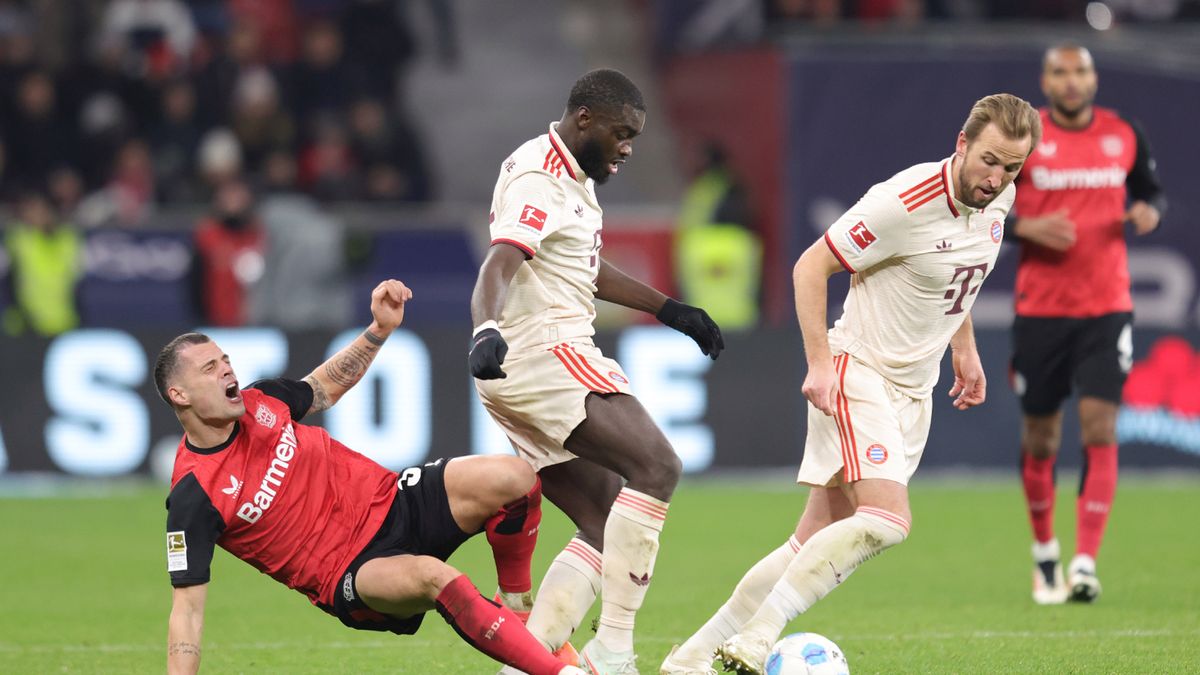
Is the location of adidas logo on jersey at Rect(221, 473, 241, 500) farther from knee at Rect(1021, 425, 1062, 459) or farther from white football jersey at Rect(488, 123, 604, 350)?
knee at Rect(1021, 425, 1062, 459)

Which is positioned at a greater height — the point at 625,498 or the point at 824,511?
the point at 625,498

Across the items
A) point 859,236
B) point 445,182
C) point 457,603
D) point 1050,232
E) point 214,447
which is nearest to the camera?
point 457,603

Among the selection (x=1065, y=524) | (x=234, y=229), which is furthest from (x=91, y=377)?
(x=1065, y=524)

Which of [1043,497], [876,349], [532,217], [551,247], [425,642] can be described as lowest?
[425,642]

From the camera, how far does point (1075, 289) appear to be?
837 cm

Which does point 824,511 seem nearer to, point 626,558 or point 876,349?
point 876,349

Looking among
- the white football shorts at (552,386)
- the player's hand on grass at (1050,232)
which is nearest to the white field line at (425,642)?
the white football shorts at (552,386)

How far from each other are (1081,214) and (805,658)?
140 inches

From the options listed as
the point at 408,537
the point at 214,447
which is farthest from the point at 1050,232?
the point at 214,447

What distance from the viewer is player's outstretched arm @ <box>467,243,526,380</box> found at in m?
5.25

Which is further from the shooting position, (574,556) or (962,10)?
(962,10)

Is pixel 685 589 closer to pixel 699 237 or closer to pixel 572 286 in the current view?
pixel 572 286

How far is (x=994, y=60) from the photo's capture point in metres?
14.9

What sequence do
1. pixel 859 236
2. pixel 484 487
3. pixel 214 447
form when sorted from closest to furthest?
pixel 214 447 < pixel 484 487 < pixel 859 236
